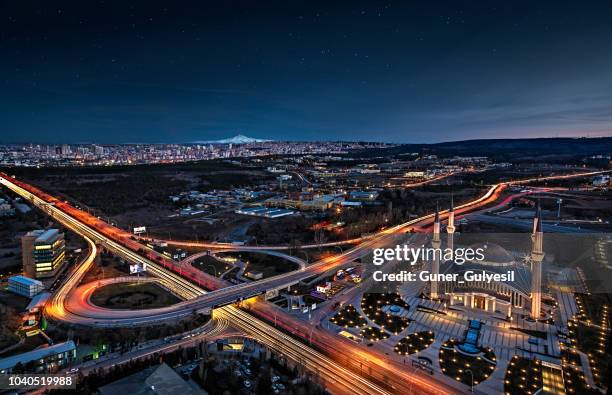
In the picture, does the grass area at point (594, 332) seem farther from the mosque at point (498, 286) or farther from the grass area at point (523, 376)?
the grass area at point (523, 376)

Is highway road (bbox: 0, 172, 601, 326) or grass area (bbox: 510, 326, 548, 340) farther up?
highway road (bbox: 0, 172, 601, 326)

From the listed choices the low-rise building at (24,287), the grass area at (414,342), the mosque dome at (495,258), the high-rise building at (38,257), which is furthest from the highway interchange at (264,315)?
the mosque dome at (495,258)

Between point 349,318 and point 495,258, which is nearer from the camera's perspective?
point 349,318

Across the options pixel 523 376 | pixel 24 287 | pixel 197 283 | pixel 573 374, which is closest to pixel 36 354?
pixel 24 287

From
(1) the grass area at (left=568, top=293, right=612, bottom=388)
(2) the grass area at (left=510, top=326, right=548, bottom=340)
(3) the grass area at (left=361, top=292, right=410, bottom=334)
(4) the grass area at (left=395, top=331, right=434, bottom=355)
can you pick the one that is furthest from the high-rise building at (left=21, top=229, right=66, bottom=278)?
(1) the grass area at (left=568, top=293, right=612, bottom=388)

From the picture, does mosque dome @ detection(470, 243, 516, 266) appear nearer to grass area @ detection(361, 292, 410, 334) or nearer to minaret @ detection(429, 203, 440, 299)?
minaret @ detection(429, 203, 440, 299)

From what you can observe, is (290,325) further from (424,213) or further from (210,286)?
(424,213)

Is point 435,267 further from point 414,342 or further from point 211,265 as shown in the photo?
point 211,265

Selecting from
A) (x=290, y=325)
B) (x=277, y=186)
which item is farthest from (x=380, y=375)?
(x=277, y=186)
